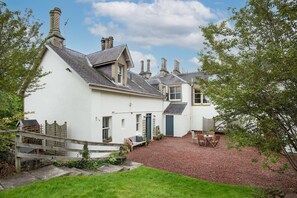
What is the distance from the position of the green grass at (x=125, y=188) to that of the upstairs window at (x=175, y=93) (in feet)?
53.8

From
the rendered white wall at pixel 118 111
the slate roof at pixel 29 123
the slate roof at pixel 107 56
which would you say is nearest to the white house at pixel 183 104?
the rendered white wall at pixel 118 111

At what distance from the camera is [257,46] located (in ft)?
21.4

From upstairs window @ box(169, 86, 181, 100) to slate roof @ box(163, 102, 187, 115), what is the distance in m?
1.13

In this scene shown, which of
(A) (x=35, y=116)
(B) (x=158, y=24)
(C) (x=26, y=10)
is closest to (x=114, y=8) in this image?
(B) (x=158, y=24)

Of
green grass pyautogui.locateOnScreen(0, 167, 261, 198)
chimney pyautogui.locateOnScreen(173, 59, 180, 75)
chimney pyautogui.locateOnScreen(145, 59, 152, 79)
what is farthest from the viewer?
chimney pyautogui.locateOnScreen(145, 59, 152, 79)

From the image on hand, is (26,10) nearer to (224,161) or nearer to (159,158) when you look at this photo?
(159,158)

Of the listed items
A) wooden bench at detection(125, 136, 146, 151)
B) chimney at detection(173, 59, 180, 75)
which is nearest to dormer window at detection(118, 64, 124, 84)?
wooden bench at detection(125, 136, 146, 151)

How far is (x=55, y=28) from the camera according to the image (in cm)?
1446

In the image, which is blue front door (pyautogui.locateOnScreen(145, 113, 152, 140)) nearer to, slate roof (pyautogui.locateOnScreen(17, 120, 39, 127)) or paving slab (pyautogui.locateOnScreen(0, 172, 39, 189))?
slate roof (pyautogui.locateOnScreen(17, 120, 39, 127))

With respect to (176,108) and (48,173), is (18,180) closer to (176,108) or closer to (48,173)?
(48,173)

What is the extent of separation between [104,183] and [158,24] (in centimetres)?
1453

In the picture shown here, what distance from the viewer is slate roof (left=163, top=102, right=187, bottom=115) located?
22.4m

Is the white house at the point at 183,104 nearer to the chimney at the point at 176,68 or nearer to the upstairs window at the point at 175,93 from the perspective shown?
the upstairs window at the point at 175,93

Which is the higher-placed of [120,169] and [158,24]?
[158,24]
